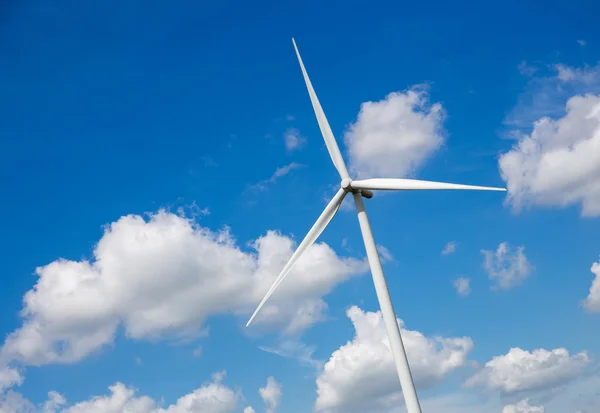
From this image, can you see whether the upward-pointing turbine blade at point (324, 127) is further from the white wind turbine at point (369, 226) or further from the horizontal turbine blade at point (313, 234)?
the horizontal turbine blade at point (313, 234)

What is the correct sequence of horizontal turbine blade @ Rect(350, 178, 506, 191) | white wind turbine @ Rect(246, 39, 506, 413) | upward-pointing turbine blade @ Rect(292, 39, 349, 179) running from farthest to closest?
upward-pointing turbine blade @ Rect(292, 39, 349, 179) → horizontal turbine blade @ Rect(350, 178, 506, 191) → white wind turbine @ Rect(246, 39, 506, 413)

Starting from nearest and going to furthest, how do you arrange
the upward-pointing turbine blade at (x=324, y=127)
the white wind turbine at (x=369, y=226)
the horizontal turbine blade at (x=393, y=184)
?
the white wind turbine at (x=369, y=226) → the horizontal turbine blade at (x=393, y=184) → the upward-pointing turbine blade at (x=324, y=127)

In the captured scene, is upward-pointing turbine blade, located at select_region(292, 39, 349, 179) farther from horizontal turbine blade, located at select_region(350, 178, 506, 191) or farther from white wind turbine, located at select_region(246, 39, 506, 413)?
horizontal turbine blade, located at select_region(350, 178, 506, 191)

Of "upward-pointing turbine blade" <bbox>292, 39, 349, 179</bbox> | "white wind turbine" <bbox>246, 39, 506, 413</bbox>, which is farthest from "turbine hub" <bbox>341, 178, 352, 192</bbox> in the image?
Answer: "upward-pointing turbine blade" <bbox>292, 39, 349, 179</bbox>

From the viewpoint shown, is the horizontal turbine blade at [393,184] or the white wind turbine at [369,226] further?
the horizontal turbine blade at [393,184]

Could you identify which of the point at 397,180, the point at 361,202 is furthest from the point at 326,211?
the point at 397,180

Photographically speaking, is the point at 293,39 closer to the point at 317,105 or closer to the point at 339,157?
the point at 317,105

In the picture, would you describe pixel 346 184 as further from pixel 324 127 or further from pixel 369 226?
pixel 324 127

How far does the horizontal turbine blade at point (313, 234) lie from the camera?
A: 54.6m

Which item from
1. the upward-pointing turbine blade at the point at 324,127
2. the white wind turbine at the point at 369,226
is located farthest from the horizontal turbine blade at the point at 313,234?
the upward-pointing turbine blade at the point at 324,127

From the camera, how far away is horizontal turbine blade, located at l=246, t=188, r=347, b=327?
5462cm

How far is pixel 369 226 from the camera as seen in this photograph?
52719 millimetres

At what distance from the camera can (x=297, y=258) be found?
55.2m

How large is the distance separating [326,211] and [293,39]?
61.6 ft
